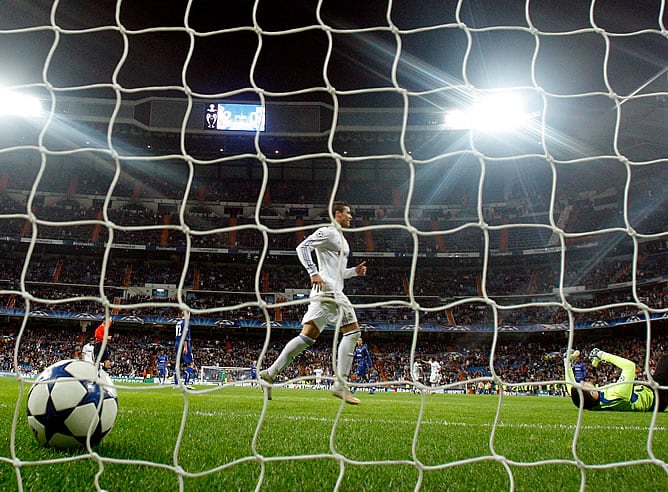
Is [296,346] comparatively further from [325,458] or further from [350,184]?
[350,184]

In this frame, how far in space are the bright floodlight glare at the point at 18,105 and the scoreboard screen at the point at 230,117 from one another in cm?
745

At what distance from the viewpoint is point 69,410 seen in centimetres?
278

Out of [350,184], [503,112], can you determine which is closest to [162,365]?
[350,184]

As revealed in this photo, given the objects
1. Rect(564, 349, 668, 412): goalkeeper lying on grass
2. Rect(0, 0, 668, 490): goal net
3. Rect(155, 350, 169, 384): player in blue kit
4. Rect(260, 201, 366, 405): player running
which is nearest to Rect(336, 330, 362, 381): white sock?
Rect(260, 201, 366, 405): player running

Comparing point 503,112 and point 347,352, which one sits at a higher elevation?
point 503,112

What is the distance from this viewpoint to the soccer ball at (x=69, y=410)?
2.77 m

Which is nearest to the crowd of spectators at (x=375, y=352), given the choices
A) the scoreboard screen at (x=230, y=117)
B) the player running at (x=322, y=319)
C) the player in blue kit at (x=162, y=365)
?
the player in blue kit at (x=162, y=365)

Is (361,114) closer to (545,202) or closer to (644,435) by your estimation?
(545,202)

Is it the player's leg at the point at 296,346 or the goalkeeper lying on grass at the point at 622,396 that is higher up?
the player's leg at the point at 296,346

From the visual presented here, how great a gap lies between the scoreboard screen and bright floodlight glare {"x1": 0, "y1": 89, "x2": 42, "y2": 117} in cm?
745

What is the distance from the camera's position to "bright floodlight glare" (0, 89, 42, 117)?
21984mm

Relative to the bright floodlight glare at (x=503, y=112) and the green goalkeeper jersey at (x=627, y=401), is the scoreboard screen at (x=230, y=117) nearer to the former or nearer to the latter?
the bright floodlight glare at (x=503, y=112)

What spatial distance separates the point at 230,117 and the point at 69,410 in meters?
24.3

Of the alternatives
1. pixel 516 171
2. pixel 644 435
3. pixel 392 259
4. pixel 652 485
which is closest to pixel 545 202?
pixel 516 171
